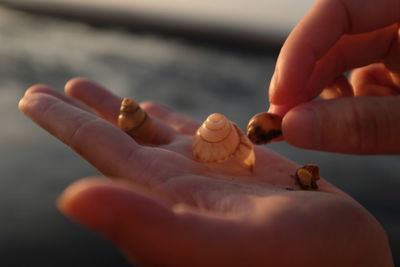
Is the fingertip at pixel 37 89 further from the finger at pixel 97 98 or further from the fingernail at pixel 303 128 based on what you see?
the fingernail at pixel 303 128

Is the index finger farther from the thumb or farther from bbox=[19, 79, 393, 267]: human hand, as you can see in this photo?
bbox=[19, 79, 393, 267]: human hand

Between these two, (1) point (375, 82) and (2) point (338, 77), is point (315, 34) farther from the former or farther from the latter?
(1) point (375, 82)

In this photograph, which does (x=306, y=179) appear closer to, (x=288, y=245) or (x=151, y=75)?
(x=288, y=245)

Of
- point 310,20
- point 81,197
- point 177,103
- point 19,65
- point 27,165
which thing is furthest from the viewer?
point 19,65

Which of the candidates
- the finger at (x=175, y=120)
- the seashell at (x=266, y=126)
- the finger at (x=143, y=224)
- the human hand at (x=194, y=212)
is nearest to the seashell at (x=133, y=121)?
the finger at (x=175, y=120)

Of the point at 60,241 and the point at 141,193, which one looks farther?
the point at 60,241

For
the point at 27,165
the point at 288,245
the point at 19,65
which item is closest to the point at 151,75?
the point at 19,65

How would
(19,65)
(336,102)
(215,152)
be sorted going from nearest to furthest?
(336,102) < (215,152) < (19,65)
